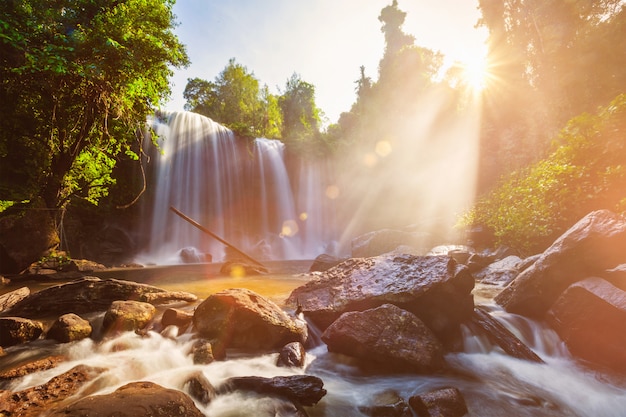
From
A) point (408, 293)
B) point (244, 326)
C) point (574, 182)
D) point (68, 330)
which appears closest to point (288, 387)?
point (244, 326)

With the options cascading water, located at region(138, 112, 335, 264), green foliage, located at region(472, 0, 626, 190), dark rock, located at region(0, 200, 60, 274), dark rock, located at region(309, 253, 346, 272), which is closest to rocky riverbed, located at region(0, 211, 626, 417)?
dark rock, located at region(0, 200, 60, 274)

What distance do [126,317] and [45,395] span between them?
78.7 inches

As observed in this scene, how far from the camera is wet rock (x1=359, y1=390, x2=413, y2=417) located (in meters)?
3.16

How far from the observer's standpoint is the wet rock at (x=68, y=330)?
4.47 meters

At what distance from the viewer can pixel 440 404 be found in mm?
3129

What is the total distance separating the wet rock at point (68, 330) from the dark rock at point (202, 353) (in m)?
2.00

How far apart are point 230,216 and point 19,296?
786 inches

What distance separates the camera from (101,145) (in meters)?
11.9

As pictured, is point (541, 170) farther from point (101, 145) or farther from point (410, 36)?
point (410, 36)

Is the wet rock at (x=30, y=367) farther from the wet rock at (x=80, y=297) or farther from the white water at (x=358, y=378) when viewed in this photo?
the wet rock at (x=80, y=297)

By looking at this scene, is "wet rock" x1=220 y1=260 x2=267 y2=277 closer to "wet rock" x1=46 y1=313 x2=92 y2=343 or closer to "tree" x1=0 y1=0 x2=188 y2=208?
"tree" x1=0 y1=0 x2=188 y2=208

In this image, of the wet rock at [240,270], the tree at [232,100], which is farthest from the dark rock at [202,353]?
the tree at [232,100]

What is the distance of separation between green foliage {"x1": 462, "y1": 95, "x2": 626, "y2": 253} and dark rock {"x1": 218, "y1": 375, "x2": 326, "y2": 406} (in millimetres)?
7289

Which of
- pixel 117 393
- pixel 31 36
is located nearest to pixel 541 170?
pixel 117 393
